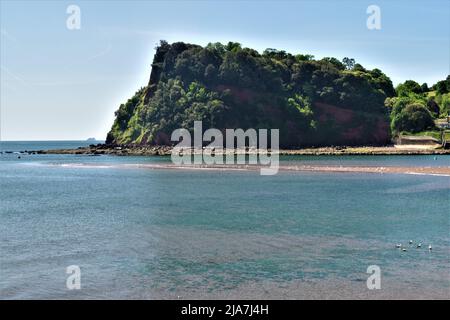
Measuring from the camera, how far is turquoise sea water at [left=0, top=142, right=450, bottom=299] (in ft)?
76.4

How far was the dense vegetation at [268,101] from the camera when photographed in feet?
541

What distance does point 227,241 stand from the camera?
32.6 meters

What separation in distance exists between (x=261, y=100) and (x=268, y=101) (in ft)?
7.80

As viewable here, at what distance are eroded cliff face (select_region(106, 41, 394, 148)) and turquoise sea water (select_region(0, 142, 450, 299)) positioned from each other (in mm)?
103243

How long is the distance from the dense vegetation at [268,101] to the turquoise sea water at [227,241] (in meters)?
103

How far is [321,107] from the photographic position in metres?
176

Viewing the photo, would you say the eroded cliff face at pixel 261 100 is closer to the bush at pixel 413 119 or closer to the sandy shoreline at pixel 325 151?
the sandy shoreline at pixel 325 151

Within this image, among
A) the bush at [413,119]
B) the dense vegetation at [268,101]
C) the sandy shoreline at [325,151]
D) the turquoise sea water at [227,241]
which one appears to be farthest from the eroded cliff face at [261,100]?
the turquoise sea water at [227,241]

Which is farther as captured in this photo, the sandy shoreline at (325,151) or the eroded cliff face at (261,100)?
the eroded cliff face at (261,100)

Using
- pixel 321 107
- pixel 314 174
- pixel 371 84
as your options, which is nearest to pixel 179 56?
pixel 321 107

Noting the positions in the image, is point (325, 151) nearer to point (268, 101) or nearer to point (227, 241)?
point (268, 101)

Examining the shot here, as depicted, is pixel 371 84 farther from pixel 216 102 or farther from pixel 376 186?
pixel 376 186

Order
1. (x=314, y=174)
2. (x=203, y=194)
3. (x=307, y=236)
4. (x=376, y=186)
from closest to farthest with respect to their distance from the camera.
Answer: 1. (x=307, y=236)
2. (x=203, y=194)
3. (x=376, y=186)
4. (x=314, y=174)
